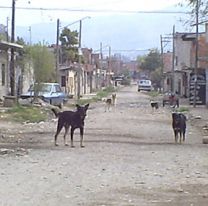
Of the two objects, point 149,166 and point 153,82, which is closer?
A: point 149,166

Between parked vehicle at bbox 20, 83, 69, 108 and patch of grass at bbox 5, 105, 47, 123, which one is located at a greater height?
parked vehicle at bbox 20, 83, 69, 108

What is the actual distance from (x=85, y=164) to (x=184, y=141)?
24.3 ft

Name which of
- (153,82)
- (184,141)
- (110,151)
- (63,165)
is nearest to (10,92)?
(184,141)

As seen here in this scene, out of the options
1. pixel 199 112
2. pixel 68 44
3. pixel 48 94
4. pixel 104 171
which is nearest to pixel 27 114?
pixel 48 94

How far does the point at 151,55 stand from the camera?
129375mm

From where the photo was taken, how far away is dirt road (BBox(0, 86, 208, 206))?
11.2 metres

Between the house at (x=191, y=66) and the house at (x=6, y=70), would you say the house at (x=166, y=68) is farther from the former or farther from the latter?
the house at (x=6, y=70)

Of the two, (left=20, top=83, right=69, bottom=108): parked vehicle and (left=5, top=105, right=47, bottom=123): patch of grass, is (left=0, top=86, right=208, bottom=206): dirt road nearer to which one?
(left=5, top=105, right=47, bottom=123): patch of grass

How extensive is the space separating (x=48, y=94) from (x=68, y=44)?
42.3 m

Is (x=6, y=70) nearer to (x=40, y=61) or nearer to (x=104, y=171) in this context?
(x=40, y=61)

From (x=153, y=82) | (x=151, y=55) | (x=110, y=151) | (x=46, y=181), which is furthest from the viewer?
(x=151, y=55)

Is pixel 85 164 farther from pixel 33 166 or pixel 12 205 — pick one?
pixel 12 205

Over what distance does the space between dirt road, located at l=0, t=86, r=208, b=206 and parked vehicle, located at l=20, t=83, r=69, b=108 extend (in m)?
20.6

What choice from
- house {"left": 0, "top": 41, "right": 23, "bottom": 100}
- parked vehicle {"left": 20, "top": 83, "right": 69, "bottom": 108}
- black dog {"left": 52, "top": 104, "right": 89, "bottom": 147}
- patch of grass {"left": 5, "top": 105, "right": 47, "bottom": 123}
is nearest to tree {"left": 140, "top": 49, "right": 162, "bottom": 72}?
house {"left": 0, "top": 41, "right": 23, "bottom": 100}
